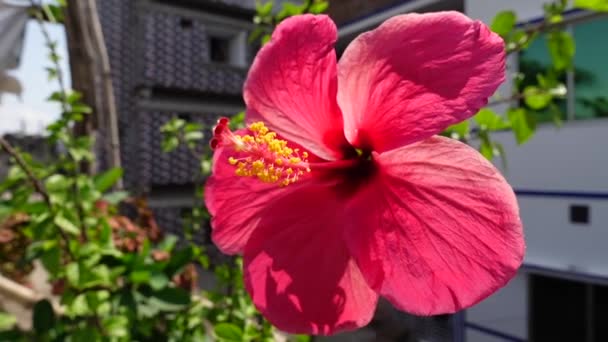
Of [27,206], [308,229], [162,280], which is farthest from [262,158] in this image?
[27,206]

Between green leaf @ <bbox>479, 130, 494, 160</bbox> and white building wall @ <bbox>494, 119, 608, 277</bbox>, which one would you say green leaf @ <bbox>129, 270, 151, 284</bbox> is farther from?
white building wall @ <bbox>494, 119, 608, 277</bbox>

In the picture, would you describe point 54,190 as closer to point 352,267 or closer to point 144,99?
point 352,267

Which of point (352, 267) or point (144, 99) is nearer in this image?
point (352, 267)

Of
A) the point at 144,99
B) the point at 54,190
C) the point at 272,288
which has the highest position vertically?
the point at 272,288

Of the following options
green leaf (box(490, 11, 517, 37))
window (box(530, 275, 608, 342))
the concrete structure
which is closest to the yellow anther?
green leaf (box(490, 11, 517, 37))

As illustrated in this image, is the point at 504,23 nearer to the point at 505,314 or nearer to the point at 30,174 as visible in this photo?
the point at 30,174

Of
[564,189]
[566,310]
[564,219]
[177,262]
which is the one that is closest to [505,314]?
[566,310]
